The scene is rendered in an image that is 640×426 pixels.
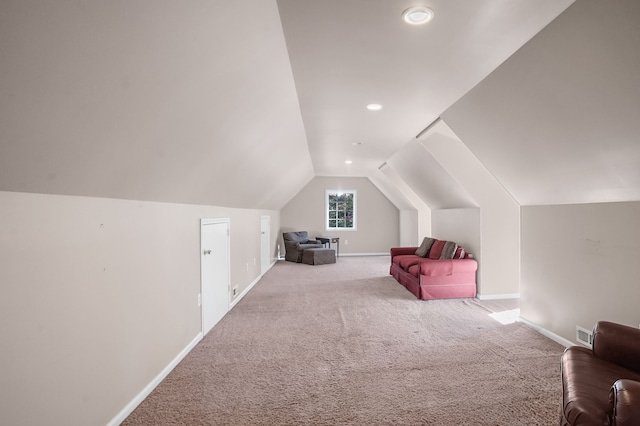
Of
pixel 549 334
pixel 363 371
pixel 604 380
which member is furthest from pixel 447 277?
pixel 604 380

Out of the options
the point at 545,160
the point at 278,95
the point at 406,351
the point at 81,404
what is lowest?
the point at 406,351

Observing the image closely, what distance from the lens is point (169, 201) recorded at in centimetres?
268

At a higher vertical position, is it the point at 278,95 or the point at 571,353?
the point at 278,95

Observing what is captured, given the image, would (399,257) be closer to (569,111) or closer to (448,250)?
(448,250)

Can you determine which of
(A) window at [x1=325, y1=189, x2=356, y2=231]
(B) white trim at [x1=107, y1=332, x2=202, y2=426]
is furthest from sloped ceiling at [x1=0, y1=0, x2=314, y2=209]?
(A) window at [x1=325, y1=189, x2=356, y2=231]

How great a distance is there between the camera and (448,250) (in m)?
5.12

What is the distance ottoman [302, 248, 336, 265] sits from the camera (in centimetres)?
810

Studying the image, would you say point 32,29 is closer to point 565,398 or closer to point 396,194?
point 565,398

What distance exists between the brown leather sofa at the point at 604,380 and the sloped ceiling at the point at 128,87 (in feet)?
7.78

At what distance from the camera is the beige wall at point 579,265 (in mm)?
2551

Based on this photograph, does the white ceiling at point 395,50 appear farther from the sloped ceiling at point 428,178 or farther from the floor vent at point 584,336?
the floor vent at point 584,336

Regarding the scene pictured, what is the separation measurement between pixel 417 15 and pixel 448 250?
4061 millimetres

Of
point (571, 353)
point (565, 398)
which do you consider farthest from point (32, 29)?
point (571, 353)

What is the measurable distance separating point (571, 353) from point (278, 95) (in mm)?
2808
